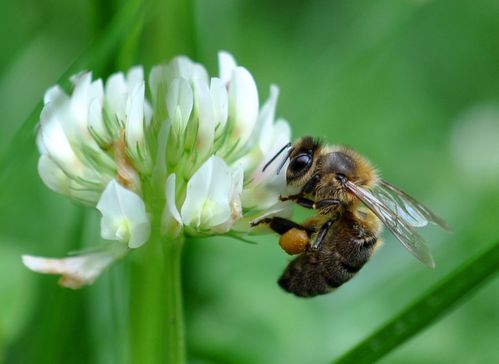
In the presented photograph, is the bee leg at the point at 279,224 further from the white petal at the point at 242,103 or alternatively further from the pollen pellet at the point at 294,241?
the white petal at the point at 242,103

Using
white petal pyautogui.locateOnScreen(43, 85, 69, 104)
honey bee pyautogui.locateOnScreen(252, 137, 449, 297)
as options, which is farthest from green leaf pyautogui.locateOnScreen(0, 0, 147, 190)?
honey bee pyautogui.locateOnScreen(252, 137, 449, 297)

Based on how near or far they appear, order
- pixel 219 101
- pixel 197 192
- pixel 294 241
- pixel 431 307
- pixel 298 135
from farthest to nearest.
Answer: pixel 298 135, pixel 294 241, pixel 219 101, pixel 197 192, pixel 431 307

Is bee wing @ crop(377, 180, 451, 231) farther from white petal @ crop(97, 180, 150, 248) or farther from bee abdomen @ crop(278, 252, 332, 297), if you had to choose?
white petal @ crop(97, 180, 150, 248)

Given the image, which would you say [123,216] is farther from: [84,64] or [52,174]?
[84,64]

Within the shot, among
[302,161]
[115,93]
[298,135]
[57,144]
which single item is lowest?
[298,135]

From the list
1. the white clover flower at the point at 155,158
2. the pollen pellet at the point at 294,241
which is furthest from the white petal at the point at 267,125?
the pollen pellet at the point at 294,241

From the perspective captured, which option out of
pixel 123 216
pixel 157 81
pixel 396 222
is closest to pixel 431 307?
pixel 396 222
